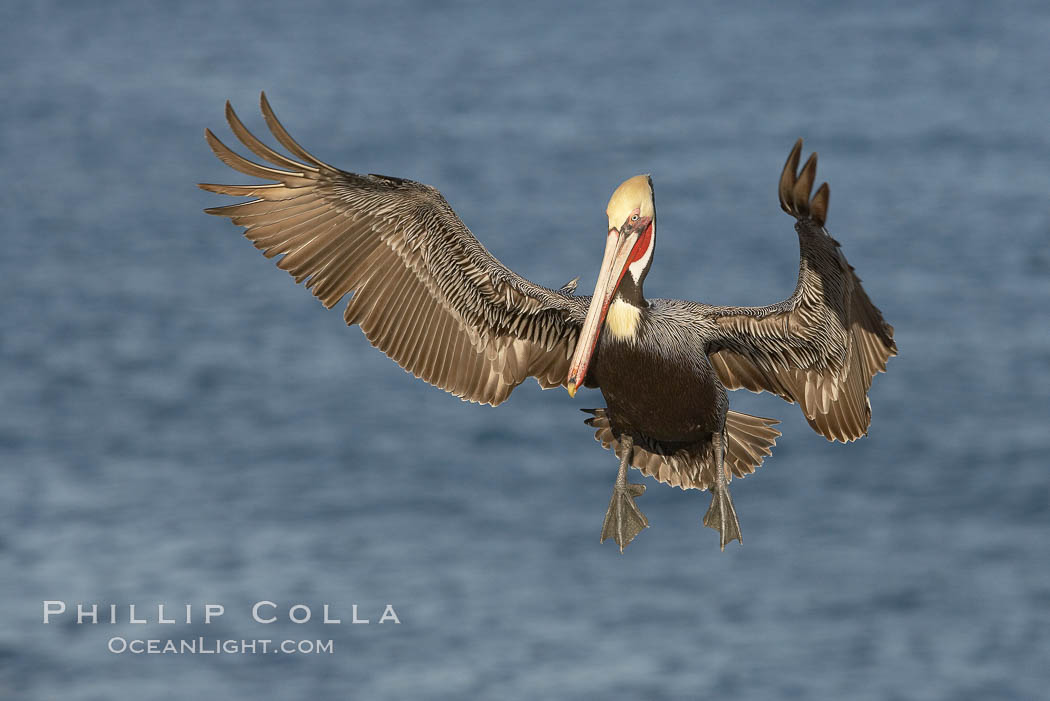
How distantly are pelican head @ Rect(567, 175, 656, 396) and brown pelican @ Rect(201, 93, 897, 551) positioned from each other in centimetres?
36

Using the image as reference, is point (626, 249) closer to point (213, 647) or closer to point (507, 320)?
point (507, 320)

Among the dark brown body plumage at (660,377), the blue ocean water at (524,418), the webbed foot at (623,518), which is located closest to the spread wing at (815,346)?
the dark brown body plumage at (660,377)

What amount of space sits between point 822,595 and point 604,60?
653 inches

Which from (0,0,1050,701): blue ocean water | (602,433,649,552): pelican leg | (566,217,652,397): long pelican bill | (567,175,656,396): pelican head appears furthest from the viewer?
(0,0,1050,701): blue ocean water

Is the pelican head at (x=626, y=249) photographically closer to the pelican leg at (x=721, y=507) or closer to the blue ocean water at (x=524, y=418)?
the pelican leg at (x=721, y=507)

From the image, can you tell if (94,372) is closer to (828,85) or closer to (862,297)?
(828,85)

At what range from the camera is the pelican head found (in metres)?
10.9

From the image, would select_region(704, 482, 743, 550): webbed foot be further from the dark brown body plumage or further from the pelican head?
the pelican head

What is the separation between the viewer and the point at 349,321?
12.1 metres

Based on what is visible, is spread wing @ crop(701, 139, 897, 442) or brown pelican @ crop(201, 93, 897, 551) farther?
brown pelican @ crop(201, 93, 897, 551)

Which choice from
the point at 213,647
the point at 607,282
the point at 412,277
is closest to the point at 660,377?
the point at 607,282

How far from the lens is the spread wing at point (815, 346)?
1167 cm

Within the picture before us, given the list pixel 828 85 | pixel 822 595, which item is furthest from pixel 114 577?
pixel 828 85

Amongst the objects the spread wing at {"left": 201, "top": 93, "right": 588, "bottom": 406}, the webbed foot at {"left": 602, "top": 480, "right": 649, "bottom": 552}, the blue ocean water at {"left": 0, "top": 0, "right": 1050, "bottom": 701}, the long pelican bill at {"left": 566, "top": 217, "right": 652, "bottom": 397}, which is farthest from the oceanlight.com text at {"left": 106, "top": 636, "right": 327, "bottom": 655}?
the long pelican bill at {"left": 566, "top": 217, "right": 652, "bottom": 397}
